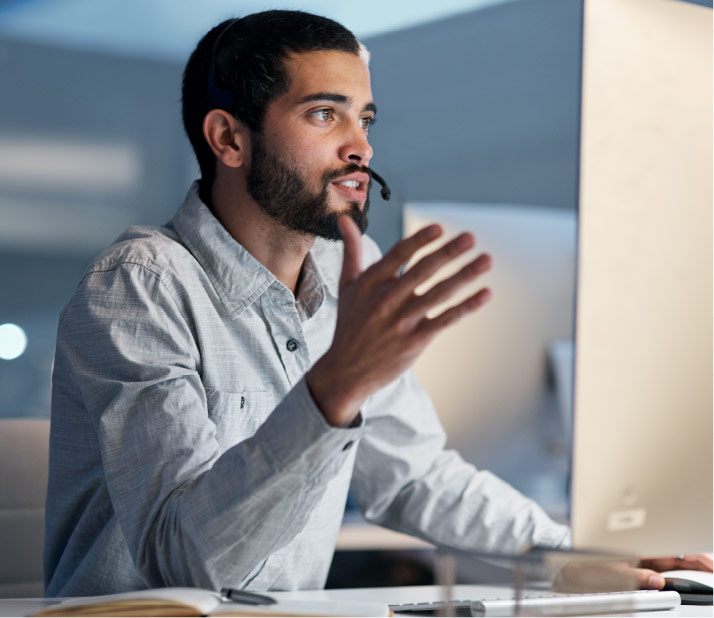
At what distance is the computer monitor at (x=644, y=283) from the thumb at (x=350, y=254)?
0.64 feet

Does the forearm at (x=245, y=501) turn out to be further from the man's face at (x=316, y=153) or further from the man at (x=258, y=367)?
the man's face at (x=316, y=153)

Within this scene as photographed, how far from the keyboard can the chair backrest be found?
64 cm

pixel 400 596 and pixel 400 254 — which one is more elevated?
pixel 400 254

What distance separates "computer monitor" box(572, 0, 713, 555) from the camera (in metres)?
0.78

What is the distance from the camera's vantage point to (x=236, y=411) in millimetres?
1192

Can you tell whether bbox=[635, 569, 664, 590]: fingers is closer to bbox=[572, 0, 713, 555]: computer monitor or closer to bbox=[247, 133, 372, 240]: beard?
bbox=[572, 0, 713, 555]: computer monitor

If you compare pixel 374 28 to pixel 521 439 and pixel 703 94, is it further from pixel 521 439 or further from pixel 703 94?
pixel 703 94

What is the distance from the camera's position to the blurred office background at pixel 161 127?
2.73 m

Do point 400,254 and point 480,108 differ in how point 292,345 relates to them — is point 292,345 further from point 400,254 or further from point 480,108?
point 480,108

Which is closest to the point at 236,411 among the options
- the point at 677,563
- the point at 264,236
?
the point at 264,236

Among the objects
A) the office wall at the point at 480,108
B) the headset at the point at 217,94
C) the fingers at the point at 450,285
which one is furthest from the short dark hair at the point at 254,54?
the office wall at the point at 480,108

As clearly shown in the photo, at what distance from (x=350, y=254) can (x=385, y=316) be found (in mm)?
84

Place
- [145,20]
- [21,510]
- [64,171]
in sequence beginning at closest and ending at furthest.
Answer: [21,510] < [64,171] < [145,20]

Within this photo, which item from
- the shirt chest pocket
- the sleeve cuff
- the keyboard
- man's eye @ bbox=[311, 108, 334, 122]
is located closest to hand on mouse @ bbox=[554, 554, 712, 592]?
the keyboard
